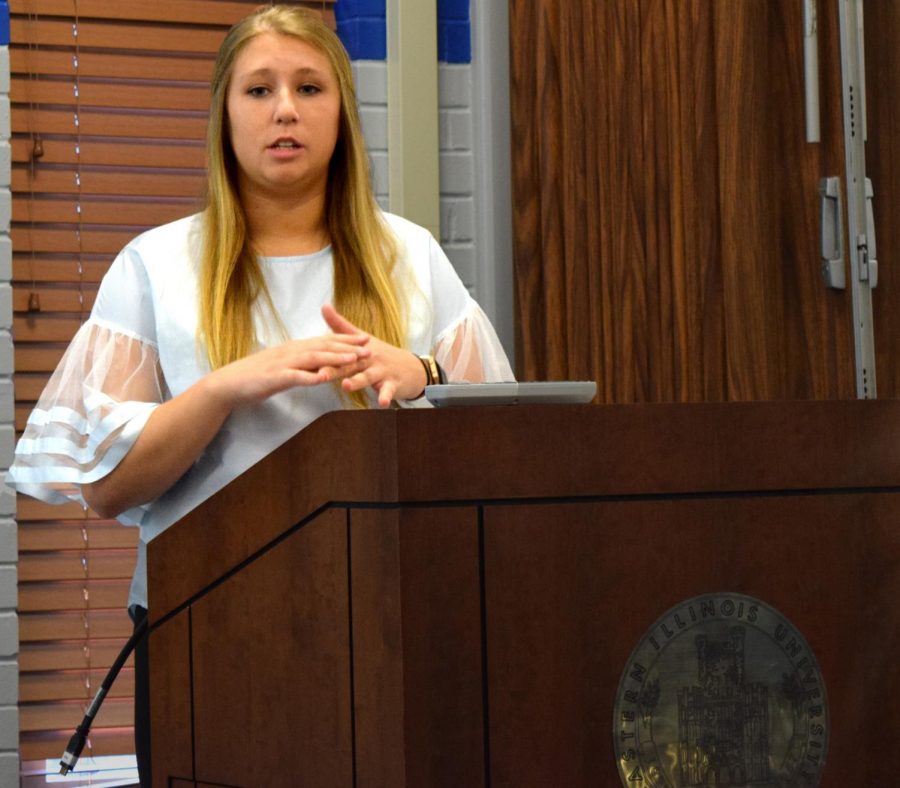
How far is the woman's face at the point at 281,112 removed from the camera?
1.63 metres

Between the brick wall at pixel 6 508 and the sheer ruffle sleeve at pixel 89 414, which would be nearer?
the sheer ruffle sleeve at pixel 89 414

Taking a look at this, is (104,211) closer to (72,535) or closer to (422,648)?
(72,535)

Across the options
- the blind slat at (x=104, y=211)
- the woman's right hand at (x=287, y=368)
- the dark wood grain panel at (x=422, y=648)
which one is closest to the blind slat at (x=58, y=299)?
the blind slat at (x=104, y=211)

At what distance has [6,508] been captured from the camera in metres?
2.24

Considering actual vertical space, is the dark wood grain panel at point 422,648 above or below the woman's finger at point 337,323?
below

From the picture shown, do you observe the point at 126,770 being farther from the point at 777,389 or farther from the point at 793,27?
the point at 793,27

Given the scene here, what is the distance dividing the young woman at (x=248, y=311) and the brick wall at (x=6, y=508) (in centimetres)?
67

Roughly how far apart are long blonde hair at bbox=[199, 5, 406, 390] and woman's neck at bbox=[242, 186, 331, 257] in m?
0.02

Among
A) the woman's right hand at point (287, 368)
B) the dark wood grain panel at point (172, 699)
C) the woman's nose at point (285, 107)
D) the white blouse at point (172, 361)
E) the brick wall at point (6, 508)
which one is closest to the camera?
the dark wood grain panel at point (172, 699)

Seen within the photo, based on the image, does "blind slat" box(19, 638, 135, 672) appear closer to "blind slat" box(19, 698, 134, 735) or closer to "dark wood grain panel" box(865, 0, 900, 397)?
"blind slat" box(19, 698, 134, 735)

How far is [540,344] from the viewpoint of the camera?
2.45 meters

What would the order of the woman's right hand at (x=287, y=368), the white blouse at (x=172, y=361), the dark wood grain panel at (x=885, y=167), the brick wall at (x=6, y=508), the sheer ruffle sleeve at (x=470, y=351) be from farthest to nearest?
the dark wood grain panel at (x=885, y=167), the brick wall at (x=6, y=508), the sheer ruffle sleeve at (x=470, y=351), the white blouse at (x=172, y=361), the woman's right hand at (x=287, y=368)

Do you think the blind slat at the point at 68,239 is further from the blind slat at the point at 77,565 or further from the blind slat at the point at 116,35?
the blind slat at the point at 77,565

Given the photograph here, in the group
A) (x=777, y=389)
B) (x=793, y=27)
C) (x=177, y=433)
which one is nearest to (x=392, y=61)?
(x=793, y=27)
